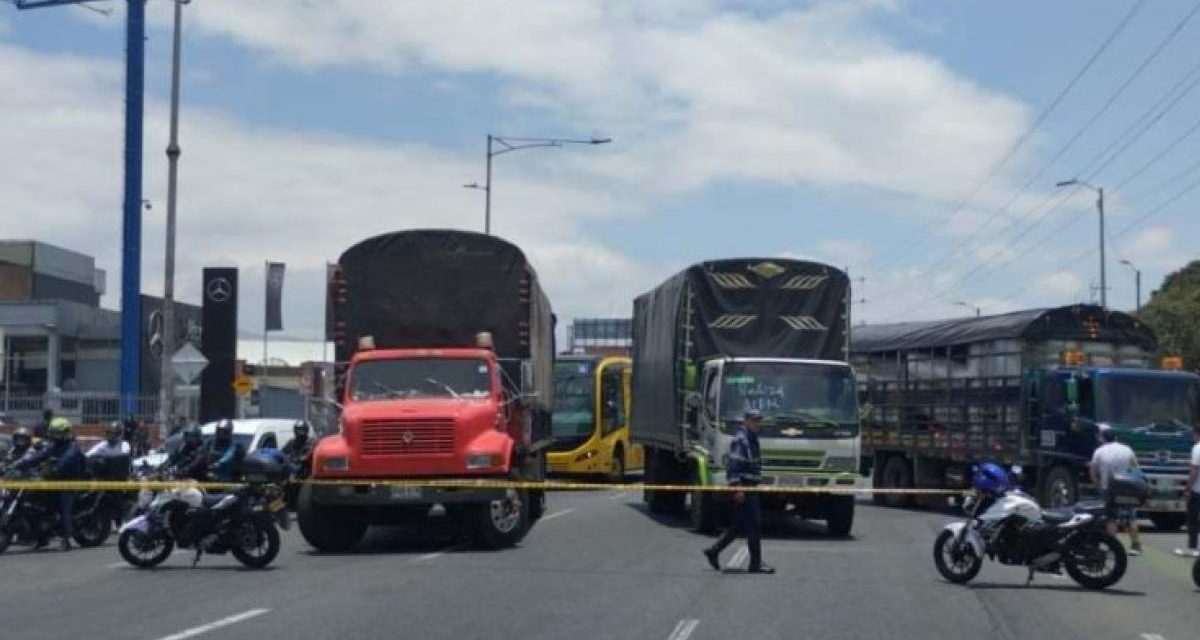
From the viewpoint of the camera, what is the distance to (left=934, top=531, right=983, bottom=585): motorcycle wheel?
1728cm

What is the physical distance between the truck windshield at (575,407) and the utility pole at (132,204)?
10.3 m

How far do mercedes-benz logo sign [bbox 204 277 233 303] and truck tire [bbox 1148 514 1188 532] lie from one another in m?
19.5

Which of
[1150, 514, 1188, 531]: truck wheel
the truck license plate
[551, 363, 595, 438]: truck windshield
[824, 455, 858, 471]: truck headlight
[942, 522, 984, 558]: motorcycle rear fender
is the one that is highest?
[551, 363, 595, 438]: truck windshield

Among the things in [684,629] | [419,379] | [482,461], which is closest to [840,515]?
[482,461]

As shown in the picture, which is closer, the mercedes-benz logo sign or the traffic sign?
the traffic sign

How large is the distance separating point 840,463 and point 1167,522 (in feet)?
27.3

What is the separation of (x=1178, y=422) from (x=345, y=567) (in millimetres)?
14504

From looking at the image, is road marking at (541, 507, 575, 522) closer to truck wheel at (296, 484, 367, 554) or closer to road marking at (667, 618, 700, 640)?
truck wheel at (296, 484, 367, 554)

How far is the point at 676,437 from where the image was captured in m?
26.0

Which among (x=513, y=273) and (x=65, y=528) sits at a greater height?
(x=513, y=273)

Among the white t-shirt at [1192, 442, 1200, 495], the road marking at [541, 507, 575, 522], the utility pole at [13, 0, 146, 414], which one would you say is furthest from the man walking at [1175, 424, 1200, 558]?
the utility pole at [13, 0, 146, 414]

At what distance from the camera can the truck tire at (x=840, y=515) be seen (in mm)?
24000

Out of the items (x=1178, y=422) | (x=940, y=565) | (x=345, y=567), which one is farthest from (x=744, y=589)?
(x=1178, y=422)

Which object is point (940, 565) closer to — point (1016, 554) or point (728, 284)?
point (1016, 554)
